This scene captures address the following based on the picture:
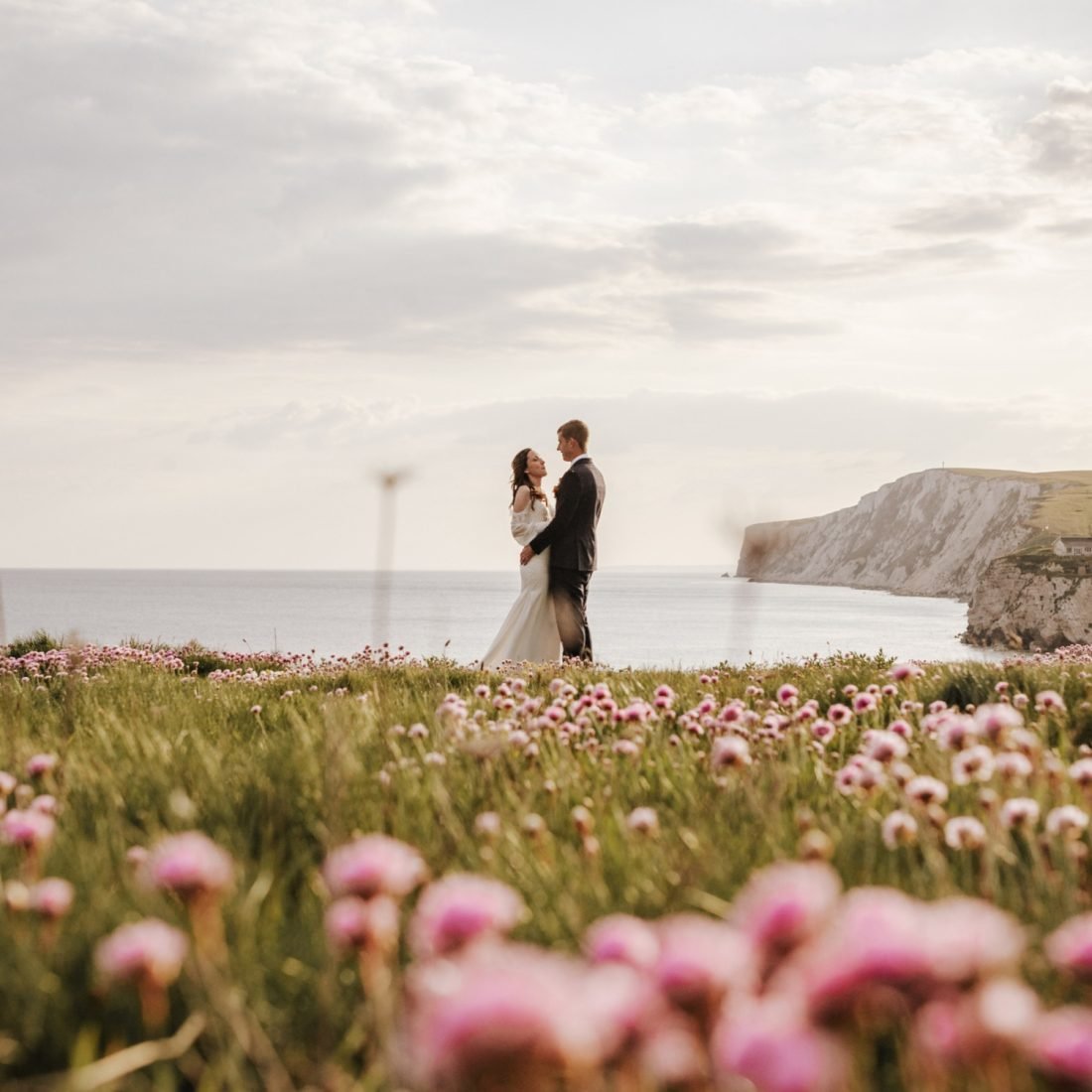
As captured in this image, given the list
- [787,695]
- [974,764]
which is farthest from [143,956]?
[787,695]

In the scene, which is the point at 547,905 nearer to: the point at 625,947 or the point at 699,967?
the point at 625,947

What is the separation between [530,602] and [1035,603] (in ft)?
269

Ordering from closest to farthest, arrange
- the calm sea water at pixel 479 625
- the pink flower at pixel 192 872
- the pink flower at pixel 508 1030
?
the pink flower at pixel 508 1030 → the pink flower at pixel 192 872 → the calm sea water at pixel 479 625

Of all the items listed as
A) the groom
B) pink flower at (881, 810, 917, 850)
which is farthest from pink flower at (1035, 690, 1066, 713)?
the groom

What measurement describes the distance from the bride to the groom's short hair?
1586 mm

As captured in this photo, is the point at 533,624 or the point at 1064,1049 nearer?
the point at 1064,1049

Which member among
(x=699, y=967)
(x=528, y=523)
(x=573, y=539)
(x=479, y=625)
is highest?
(x=528, y=523)

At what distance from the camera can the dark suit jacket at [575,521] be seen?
14523mm

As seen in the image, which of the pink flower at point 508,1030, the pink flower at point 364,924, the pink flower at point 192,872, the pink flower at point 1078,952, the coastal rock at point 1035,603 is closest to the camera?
the pink flower at point 508,1030

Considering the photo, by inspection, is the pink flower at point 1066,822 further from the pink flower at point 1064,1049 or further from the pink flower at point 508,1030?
the pink flower at point 508,1030

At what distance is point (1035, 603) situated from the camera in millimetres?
87188

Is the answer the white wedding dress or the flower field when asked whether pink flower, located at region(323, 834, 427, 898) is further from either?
the white wedding dress

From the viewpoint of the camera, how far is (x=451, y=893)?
1530 mm

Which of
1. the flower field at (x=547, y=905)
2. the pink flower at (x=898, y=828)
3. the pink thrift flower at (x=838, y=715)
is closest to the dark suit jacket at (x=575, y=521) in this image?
the flower field at (x=547, y=905)
